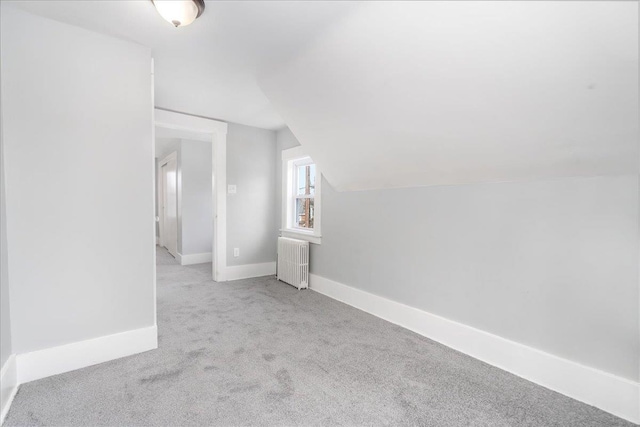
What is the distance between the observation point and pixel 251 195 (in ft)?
14.1

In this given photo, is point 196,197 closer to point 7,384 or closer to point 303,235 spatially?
point 303,235

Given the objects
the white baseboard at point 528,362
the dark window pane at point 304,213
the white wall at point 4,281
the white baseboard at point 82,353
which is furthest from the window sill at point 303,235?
the white wall at point 4,281

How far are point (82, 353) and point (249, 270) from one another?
2.42 meters

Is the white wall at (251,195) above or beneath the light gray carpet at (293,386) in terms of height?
above

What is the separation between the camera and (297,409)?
1.53 meters

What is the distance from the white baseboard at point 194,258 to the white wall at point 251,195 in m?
1.68

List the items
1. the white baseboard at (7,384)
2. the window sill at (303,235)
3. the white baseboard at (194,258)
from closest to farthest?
1. the white baseboard at (7,384)
2. the window sill at (303,235)
3. the white baseboard at (194,258)

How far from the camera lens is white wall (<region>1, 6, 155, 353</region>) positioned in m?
1.76

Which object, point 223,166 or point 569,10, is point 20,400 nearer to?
point 223,166

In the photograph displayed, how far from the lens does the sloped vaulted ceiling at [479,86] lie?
4.02 feet

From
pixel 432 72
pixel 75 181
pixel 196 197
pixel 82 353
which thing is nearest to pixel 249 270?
pixel 196 197

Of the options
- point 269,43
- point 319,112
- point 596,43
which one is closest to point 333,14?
point 269,43

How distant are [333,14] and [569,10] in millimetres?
1130

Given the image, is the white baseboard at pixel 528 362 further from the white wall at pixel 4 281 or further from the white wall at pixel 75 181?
the white wall at pixel 4 281
